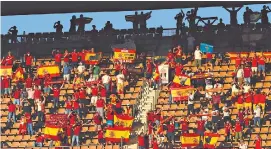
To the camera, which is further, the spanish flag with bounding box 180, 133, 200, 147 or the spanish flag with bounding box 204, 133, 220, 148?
the spanish flag with bounding box 180, 133, 200, 147

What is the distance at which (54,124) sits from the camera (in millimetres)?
34688

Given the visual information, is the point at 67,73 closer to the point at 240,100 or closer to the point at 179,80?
the point at 179,80

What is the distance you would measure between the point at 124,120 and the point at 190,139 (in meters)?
2.18

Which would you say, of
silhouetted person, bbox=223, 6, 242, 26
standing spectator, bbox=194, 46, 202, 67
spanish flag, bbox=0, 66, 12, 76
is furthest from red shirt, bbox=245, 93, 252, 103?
spanish flag, bbox=0, 66, 12, 76

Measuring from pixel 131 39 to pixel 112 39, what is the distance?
74 centimetres

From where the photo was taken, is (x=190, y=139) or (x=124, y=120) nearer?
(x=190, y=139)

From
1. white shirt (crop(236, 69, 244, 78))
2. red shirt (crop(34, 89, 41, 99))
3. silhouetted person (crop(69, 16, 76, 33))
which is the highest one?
silhouetted person (crop(69, 16, 76, 33))

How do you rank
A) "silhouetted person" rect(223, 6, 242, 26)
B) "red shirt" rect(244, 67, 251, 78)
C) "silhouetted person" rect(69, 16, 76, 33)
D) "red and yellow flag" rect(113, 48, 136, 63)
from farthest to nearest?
"silhouetted person" rect(69, 16, 76, 33) < "silhouetted person" rect(223, 6, 242, 26) < "red and yellow flag" rect(113, 48, 136, 63) < "red shirt" rect(244, 67, 251, 78)

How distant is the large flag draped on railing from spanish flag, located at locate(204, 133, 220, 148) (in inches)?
162

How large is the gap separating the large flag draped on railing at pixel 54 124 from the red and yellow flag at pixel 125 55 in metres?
3.21

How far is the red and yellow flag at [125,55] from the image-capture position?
122ft

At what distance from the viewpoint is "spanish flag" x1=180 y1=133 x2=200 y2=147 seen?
1302 inches

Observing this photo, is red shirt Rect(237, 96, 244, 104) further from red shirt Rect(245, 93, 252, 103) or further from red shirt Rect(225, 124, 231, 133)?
red shirt Rect(225, 124, 231, 133)

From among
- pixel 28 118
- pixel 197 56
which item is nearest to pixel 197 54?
pixel 197 56
